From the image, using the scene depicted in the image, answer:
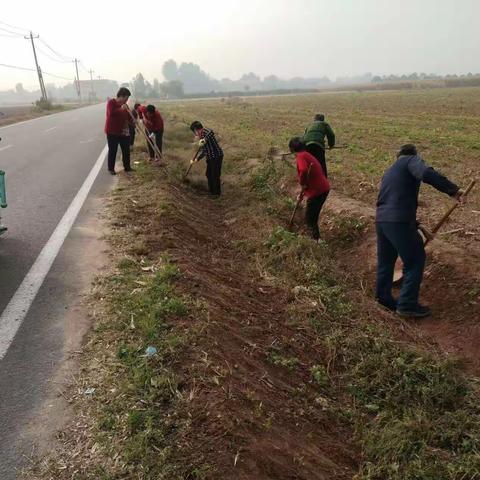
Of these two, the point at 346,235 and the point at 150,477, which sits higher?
the point at 150,477

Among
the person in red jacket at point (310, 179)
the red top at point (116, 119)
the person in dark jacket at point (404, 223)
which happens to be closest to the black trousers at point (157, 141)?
the red top at point (116, 119)

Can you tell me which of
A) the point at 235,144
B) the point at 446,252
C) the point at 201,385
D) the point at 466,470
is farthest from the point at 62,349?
the point at 235,144

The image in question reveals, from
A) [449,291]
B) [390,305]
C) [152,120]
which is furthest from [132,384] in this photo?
[152,120]

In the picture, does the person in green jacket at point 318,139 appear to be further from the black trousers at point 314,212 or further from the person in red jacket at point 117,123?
the person in red jacket at point 117,123

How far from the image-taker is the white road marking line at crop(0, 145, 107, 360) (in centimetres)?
373

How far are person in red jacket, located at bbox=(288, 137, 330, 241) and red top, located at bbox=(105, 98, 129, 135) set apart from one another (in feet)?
14.4

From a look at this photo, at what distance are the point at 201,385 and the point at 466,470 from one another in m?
1.84

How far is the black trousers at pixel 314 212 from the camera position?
694cm

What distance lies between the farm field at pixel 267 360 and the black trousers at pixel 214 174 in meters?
1.53

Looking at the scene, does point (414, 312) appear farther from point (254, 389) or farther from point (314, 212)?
point (254, 389)

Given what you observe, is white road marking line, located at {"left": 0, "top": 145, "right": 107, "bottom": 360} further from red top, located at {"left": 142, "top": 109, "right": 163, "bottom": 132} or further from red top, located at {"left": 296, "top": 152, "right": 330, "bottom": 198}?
red top, located at {"left": 142, "top": 109, "right": 163, "bottom": 132}

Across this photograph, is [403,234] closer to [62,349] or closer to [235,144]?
[62,349]

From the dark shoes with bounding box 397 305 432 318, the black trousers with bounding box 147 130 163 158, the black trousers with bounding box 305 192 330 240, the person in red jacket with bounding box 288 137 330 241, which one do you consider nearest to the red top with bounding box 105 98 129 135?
the black trousers with bounding box 147 130 163 158

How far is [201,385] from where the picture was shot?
9.94 ft
